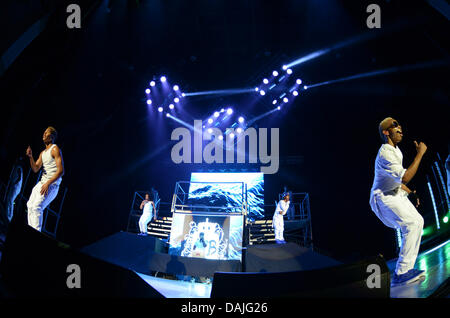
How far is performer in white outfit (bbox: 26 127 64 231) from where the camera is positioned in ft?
11.7

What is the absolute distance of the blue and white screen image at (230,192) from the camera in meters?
13.7

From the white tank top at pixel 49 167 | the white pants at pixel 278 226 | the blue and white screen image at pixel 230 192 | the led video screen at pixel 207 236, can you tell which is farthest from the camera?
the blue and white screen image at pixel 230 192

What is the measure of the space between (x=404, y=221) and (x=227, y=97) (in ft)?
35.1

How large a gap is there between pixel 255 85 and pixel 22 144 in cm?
894

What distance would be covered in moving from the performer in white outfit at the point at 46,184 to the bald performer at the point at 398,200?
4311 mm

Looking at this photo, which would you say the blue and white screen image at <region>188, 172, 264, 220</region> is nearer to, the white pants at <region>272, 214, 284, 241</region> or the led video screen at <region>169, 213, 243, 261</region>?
the white pants at <region>272, 214, 284, 241</region>

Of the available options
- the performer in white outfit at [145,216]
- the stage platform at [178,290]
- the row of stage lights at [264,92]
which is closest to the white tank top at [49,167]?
the stage platform at [178,290]

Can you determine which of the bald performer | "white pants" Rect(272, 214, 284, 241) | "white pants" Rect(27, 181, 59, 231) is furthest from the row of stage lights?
the bald performer

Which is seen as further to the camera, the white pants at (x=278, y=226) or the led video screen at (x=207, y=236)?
the white pants at (x=278, y=226)

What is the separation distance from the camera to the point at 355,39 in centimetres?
902

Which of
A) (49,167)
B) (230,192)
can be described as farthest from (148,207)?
(49,167)

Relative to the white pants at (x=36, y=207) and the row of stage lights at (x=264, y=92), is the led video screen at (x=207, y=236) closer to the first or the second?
the white pants at (x=36, y=207)
